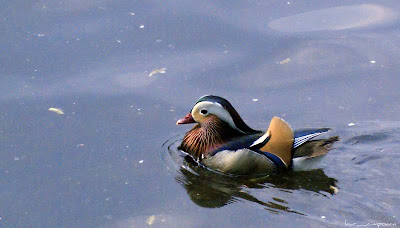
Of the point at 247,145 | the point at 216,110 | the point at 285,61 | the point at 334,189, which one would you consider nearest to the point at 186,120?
the point at 216,110

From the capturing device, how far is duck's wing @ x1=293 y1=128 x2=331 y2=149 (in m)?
8.12

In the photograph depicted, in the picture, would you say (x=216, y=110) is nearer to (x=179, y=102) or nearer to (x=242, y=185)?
(x=179, y=102)

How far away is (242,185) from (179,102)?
65.0 inches

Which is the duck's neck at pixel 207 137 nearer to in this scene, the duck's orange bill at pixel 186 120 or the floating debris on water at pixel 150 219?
the duck's orange bill at pixel 186 120

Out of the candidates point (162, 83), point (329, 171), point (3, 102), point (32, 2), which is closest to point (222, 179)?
point (329, 171)

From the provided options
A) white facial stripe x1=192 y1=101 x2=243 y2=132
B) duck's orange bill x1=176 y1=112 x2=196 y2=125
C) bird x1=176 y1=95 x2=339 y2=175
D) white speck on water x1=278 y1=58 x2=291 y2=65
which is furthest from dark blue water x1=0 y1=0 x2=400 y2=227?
white facial stripe x1=192 y1=101 x2=243 y2=132

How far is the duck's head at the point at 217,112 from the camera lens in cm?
834

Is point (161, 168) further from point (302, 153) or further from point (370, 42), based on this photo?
point (370, 42)

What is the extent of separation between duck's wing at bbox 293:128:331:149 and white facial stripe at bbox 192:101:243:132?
0.72 m

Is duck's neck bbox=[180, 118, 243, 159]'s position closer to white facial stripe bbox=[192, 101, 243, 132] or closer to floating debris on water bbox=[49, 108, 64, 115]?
white facial stripe bbox=[192, 101, 243, 132]

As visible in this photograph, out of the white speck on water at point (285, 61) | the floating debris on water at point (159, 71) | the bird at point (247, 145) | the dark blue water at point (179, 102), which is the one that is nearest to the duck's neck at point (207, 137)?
the bird at point (247, 145)

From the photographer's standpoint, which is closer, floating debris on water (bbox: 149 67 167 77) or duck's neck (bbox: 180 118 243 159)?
duck's neck (bbox: 180 118 243 159)

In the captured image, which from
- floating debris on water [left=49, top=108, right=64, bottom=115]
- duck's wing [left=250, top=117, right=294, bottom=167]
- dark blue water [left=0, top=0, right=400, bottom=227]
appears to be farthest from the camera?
floating debris on water [left=49, top=108, right=64, bottom=115]

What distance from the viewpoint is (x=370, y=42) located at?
1020 centimetres
